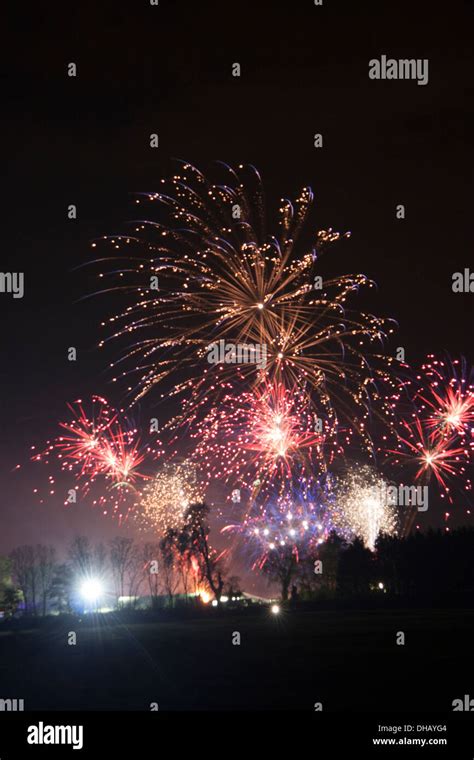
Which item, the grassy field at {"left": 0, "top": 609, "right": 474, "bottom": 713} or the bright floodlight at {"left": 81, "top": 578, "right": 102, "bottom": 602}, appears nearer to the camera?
the grassy field at {"left": 0, "top": 609, "right": 474, "bottom": 713}

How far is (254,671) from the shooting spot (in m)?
24.9

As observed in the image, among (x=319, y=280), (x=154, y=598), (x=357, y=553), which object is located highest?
(x=319, y=280)

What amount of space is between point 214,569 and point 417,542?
A: 821 inches

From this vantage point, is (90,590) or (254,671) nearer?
(254,671)

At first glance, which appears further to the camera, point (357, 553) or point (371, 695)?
point (357, 553)

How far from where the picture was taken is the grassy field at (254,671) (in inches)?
806

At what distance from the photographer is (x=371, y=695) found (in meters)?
20.4

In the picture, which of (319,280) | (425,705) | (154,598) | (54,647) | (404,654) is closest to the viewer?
(425,705)

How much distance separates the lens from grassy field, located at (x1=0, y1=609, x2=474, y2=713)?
20.5m

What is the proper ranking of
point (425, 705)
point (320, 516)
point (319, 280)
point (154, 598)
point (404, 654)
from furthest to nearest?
point (154, 598), point (320, 516), point (319, 280), point (404, 654), point (425, 705)

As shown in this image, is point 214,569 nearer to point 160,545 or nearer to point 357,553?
point 160,545

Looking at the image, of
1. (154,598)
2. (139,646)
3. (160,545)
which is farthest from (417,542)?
(139,646)

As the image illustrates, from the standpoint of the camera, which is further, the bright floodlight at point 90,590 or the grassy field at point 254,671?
the bright floodlight at point 90,590

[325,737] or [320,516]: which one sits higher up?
[320,516]
